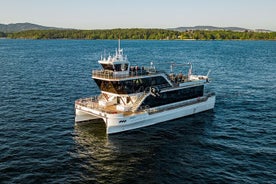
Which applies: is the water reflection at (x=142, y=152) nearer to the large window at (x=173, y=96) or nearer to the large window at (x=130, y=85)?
the large window at (x=173, y=96)

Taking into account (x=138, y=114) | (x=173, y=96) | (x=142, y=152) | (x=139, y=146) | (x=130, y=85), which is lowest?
(x=142, y=152)

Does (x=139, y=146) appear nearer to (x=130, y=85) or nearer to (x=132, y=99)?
(x=132, y=99)

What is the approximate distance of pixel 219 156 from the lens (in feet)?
103

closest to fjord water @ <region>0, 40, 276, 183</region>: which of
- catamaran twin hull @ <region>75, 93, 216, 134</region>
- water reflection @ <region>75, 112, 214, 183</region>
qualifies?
water reflection @ <region>75, 112, 214, 183</region>

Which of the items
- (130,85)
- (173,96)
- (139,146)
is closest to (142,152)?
(139,146)

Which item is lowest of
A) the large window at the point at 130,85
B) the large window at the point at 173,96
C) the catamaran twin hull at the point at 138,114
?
the catamaran twin hull at the point at 138,114

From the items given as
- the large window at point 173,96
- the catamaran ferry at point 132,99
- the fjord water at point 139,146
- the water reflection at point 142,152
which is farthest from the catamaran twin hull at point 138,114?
the fjord water at point 139,146

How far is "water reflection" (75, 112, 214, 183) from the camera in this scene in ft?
89.5

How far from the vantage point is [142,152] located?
105 ft

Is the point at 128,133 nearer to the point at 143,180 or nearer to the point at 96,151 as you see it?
the point at 96,151

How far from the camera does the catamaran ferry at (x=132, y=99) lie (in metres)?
37.0

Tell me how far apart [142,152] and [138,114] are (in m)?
6.41

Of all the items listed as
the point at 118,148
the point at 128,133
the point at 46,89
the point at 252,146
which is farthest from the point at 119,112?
the point at 46,89

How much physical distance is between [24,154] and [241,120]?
27403 millimetres
